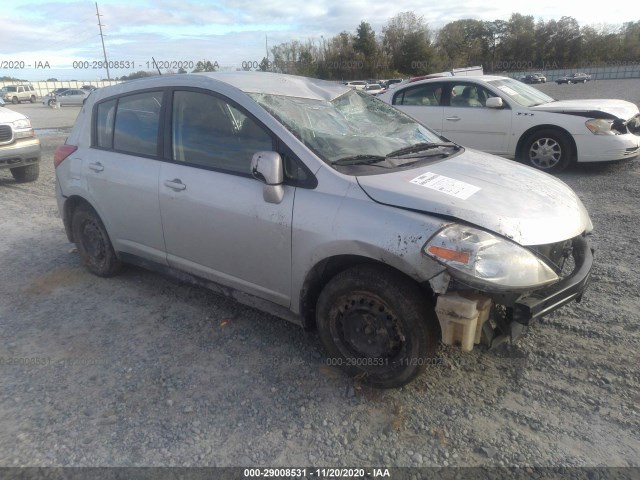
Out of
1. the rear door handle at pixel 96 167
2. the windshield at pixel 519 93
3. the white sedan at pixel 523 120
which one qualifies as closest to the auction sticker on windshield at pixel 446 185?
the rear door handle at pixel 96 167

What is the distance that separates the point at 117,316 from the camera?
3.76 metres

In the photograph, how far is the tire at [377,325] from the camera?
8.17 ft

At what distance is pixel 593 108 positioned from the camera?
24.2 ft

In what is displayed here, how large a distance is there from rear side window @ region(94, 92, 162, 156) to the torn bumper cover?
2.79 meters

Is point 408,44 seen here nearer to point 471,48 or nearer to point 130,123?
point 471,48

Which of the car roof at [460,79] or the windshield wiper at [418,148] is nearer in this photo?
the windshield wiper at [418,148]

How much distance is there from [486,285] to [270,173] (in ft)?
4.40

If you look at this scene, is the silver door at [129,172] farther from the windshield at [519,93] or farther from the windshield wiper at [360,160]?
the windshield at [519,93]

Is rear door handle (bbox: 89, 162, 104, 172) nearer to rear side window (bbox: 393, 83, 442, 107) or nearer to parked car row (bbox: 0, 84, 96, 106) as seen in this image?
rear side window (bbox: 393, 83, 442, 107)

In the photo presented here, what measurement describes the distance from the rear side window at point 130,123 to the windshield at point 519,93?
632cm

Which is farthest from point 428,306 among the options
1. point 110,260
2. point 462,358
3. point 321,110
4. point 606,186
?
point 606,186

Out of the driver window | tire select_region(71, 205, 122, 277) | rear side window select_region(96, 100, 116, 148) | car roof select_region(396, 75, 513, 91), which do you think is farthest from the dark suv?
car roof select_region(396, 75, 513, 91)

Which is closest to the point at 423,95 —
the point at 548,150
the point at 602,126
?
the point at 548,150

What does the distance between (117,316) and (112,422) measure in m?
1.33
